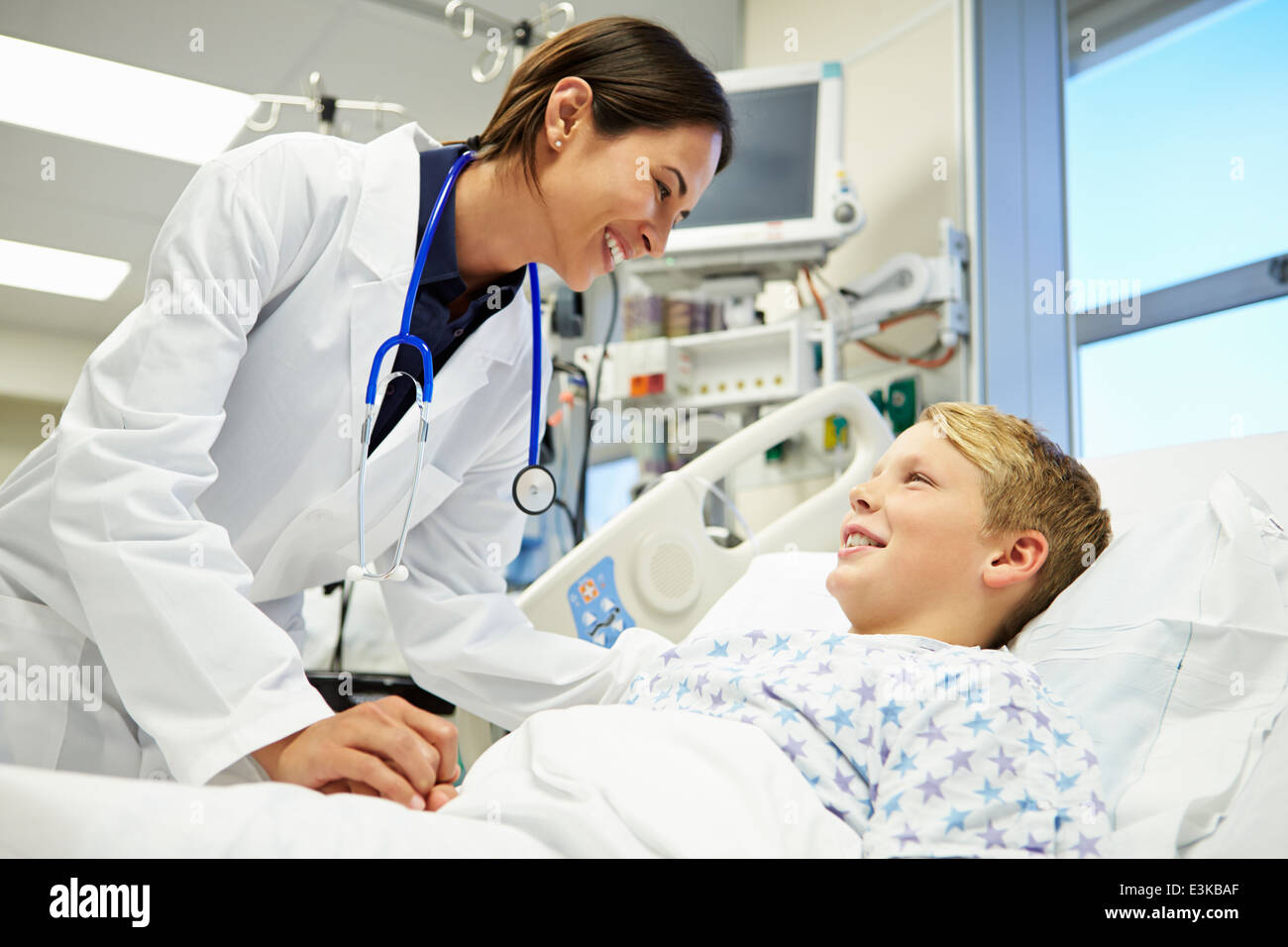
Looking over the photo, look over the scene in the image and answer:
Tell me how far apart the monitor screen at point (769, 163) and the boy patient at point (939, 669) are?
134 centimetres

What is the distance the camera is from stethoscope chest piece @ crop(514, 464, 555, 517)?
4.82 ft

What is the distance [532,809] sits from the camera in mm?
805

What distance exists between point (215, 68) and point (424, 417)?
2702mm

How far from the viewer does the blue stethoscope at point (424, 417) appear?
1.21 metres

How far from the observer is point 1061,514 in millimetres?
1354

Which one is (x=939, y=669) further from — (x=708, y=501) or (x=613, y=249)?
(x=708, y=501)

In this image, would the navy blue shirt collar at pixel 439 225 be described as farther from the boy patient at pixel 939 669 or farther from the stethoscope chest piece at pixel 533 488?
the boy patient at pixel 939 669

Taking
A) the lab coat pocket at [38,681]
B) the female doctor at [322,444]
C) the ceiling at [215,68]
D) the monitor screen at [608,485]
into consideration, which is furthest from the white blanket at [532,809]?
the monitor screen at [608,485]

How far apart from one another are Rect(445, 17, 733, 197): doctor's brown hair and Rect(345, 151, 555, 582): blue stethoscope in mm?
101

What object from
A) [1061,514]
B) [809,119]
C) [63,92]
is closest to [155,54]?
[63,92]
